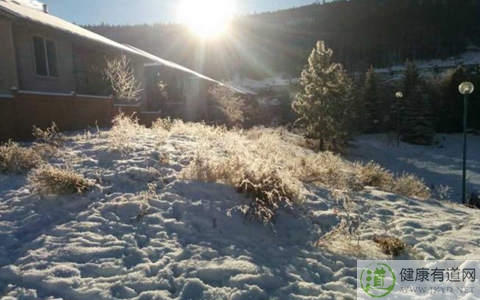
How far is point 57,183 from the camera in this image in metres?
4.95

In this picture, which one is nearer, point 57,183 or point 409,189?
point 57,183

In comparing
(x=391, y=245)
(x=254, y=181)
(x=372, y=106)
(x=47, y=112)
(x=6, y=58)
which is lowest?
(x=391, y=245)

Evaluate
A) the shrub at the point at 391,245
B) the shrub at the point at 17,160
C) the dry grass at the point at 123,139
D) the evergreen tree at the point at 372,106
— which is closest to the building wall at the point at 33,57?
the dry grass at the point at 123,139

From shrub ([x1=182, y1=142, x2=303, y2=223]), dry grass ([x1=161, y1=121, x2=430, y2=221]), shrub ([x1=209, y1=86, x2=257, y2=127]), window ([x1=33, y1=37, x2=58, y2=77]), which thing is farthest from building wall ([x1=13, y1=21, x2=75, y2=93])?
shrub ([x1=209, y1=86, x2=257, y2=127])

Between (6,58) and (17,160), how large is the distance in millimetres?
7066

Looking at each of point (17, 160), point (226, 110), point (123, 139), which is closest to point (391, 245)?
point (123, 139)

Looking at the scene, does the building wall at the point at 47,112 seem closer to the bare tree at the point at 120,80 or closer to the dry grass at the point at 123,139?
the bare tree at the point at 120,80

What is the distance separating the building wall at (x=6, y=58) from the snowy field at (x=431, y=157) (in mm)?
19225

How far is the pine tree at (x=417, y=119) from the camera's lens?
36188 mm

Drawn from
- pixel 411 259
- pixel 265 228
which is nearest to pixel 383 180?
pixel 411 259

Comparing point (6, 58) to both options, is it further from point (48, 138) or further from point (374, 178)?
point (374, 178)

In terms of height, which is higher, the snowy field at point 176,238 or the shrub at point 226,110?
the shrub at point 226,110

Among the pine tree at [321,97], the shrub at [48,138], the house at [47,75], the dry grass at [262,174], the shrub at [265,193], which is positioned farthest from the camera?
the pine tree at [321,97]

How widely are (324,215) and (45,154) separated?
515cm
